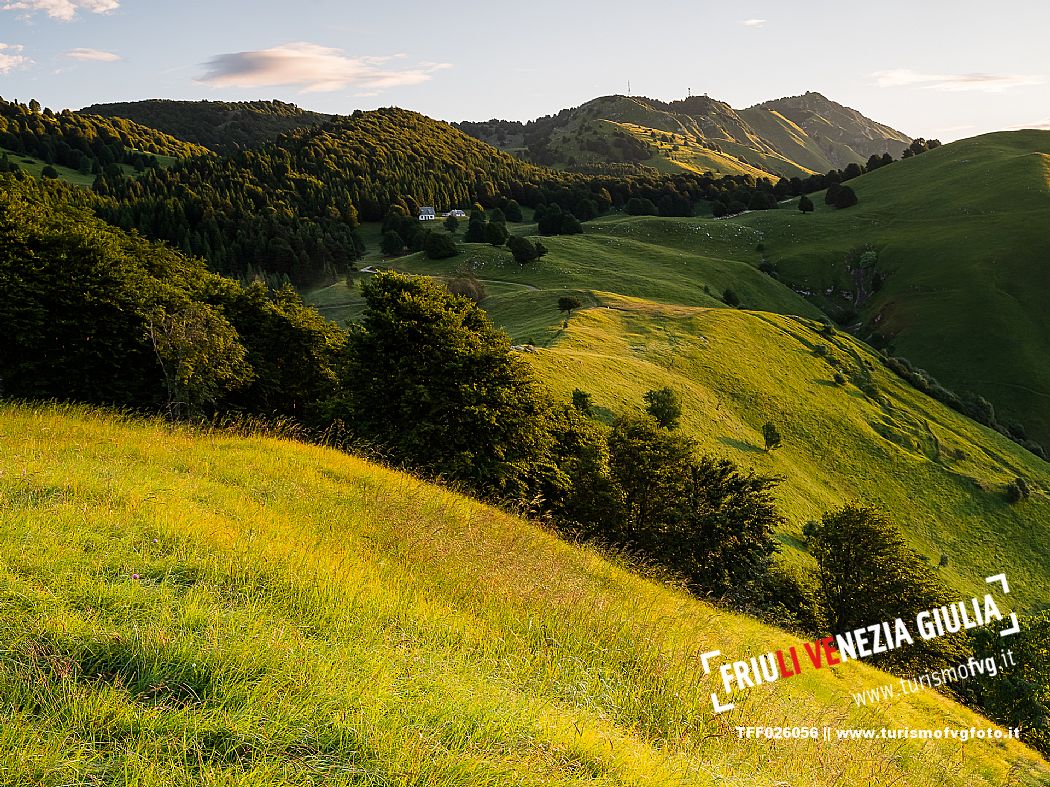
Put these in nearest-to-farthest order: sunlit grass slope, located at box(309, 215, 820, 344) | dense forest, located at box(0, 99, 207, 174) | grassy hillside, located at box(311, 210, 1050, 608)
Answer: grassy hillside, located at box(311, 210, 1050, 608)
sunlit grass slope, located at box(309, 215, 820, 344)
dense forest, located at box(0, 99, 207, 174)

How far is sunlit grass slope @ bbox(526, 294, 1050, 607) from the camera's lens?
42781mm

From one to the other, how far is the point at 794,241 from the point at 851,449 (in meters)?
85.8

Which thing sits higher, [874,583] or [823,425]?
[823,425]

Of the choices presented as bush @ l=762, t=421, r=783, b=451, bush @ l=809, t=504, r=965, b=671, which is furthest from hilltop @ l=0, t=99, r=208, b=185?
bush @ l=809, t=504, r=965, b=671

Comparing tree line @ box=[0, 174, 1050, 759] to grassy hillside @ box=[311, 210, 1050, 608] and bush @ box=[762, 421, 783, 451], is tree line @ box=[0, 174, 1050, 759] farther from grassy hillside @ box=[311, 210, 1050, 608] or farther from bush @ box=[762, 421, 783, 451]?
bush @ box=[762, 421, 783, 451]

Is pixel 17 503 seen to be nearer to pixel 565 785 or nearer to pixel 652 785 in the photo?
pixel 565 785

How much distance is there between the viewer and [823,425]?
170 ft

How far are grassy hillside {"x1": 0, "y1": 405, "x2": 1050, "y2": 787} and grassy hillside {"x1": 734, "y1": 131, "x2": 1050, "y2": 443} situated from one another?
297 feet

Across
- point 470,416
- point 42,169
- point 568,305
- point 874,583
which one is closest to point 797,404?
point 568,305

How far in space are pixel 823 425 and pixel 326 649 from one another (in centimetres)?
5549

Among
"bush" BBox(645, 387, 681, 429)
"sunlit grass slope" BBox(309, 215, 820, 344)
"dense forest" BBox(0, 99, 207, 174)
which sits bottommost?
"bush" BBox(645, 387, 681, 429)

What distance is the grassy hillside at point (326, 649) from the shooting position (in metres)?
3.58

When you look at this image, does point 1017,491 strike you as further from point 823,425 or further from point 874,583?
point 874,583

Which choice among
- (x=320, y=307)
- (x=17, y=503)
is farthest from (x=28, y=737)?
(x=320, y=307)
